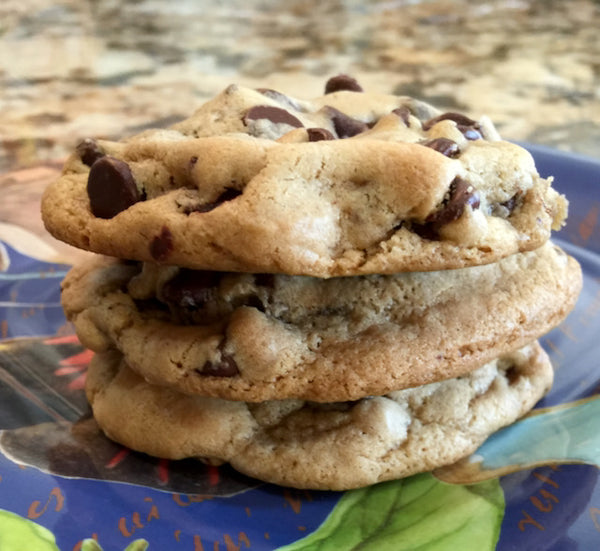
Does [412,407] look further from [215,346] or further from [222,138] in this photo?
[222,138]

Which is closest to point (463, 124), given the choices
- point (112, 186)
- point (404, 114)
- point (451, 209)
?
point (404, 114)

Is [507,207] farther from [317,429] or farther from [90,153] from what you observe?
[90,153]

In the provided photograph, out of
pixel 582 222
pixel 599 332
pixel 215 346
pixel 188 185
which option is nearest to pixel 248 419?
pixel 215 346

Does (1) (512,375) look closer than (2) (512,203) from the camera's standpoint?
No

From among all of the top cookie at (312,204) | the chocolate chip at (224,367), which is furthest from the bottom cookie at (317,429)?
the top cookie at (312,204)

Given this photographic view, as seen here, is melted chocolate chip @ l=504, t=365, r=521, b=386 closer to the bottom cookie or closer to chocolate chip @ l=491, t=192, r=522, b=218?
the bottom cookie

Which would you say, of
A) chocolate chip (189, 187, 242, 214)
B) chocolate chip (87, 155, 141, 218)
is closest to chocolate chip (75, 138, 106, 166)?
chocolate chip (87, 155, 141, 218)
